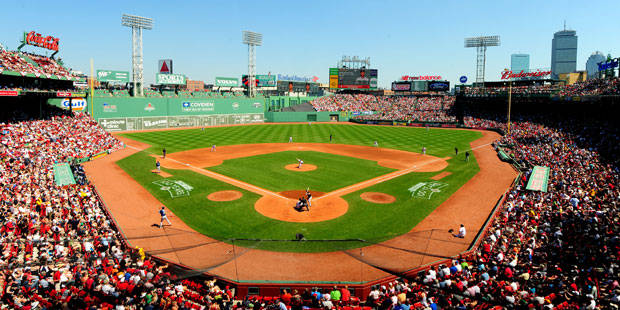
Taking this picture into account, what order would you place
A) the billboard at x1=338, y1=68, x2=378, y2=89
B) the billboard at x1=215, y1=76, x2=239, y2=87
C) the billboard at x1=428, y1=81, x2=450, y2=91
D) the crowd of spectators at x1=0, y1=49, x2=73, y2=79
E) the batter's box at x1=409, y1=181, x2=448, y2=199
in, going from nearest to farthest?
the batter's box at x1=409, y1=181, x2=448, y2=199 < the crowd of spectators at x1=0, y1=49, x2=73, y2=79 < the billboard at x1=215, y1=76, x2=239, y2=87 < the billboard at x1=428, y1=81, x2=450, y2=91 < the billboard at x1=338, y1=68, x2=378, y2=89

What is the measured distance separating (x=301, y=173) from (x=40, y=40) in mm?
41781

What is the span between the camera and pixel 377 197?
26.4 m

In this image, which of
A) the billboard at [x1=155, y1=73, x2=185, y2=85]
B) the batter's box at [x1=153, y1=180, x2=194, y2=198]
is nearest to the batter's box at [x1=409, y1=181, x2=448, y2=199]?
the batter's box at [x1=153, y1=180, x2=194, y2=198]

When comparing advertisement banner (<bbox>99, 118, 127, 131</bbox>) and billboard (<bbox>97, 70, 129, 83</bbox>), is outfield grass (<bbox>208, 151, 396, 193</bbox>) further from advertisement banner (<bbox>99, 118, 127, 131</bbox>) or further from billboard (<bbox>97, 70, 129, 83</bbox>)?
billboard (<bbox>97, 70, 129, 83</bbox>)

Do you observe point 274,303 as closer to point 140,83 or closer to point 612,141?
point 612,141

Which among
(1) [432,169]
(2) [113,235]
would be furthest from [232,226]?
(1) [432,169]

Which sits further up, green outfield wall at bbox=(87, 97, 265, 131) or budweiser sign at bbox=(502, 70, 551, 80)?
budweiser sign at bbox=(502, 70, 551, 80)

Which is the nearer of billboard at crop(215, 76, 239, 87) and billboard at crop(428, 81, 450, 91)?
billboard at crop(215, 76, 239, 87)

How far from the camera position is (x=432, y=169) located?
36219 mm

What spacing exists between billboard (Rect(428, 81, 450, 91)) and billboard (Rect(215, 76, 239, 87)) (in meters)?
54.7

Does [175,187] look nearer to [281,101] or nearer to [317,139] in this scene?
[317,139]

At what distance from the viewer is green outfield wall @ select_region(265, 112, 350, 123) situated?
294ft

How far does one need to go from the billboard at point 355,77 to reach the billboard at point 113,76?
59.2 meters

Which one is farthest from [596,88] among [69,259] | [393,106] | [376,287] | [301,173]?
[69,259]
